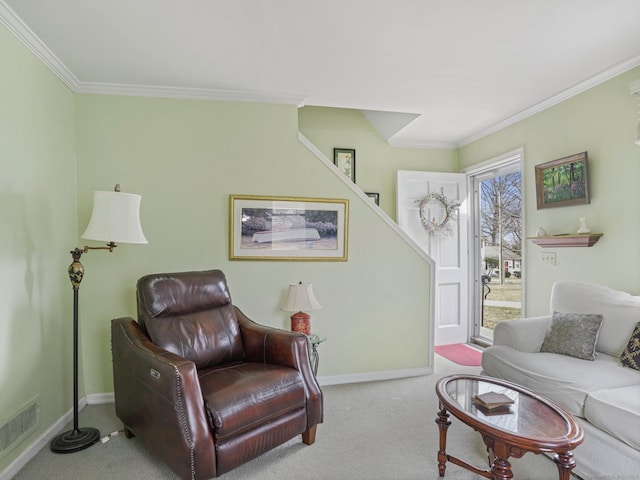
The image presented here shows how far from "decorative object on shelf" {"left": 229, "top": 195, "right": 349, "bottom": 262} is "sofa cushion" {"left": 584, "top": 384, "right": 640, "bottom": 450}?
193cm

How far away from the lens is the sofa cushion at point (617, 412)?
63.4 inches

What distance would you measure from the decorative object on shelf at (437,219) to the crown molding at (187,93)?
1969 mm

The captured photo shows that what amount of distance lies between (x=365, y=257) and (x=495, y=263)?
1.91m

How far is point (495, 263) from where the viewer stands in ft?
13.9

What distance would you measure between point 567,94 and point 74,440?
4339 millimetres

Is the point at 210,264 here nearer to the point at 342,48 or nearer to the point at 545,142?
the point at 342,48

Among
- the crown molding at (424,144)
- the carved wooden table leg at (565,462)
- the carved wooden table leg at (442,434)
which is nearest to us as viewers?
the carved wooden table leg at (565,462)

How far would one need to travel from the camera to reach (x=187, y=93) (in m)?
2.92

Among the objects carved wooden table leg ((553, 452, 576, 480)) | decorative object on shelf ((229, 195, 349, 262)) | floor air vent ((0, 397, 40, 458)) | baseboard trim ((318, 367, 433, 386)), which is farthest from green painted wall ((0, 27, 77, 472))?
carved wooden table leg ((553, 452, 576, 480))

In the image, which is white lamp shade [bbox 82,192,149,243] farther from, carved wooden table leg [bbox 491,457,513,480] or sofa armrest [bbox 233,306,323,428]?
carved wooden table leg [bbox 491,457,513,480]

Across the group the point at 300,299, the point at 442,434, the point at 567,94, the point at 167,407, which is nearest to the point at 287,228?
the point at 300,299

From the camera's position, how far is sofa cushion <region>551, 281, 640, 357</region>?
88.4 inches

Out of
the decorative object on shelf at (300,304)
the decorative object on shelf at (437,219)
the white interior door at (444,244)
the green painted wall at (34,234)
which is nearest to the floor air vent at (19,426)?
the green painted wall at (34,234)

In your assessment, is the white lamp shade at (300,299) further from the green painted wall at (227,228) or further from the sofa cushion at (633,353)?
the sofa cushion at (633,353)
